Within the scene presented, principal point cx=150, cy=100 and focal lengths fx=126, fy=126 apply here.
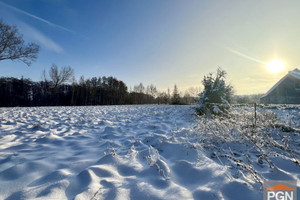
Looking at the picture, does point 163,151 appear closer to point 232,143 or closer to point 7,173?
point 232,143

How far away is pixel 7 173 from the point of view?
5.44 feet

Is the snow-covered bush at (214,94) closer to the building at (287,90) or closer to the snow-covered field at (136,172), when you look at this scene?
the snow-covered field at (136,172)

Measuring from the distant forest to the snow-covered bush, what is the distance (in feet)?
41.9

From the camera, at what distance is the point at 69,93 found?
86.4ft

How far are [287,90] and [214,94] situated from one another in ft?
50.7

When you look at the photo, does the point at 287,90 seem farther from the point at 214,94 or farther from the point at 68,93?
the point at 68,93

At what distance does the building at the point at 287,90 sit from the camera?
47.6 feet

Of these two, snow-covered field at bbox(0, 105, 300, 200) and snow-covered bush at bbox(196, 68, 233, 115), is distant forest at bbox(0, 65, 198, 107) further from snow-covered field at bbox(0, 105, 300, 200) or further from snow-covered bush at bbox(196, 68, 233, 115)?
snow-covered field at bbox(0, 105, 300, 200)

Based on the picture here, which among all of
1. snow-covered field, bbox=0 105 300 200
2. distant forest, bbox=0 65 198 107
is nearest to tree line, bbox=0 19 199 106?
distant forest, bbox=0 65 198 107

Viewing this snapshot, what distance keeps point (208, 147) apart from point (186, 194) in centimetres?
155

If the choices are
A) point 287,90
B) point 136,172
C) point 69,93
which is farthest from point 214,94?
point 69,93

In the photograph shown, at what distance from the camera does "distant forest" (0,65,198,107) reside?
68.8 feet

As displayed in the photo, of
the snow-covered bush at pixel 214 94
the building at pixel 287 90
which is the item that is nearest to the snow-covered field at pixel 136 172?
the snow-covered bush at pixel 214 94

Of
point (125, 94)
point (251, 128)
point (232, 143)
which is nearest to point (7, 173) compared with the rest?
point (232, 143)
